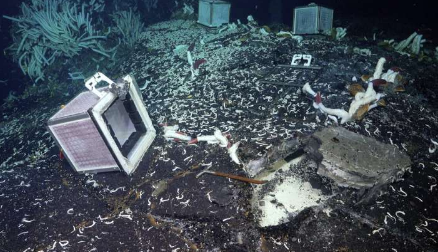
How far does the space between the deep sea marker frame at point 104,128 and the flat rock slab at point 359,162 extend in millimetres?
2276

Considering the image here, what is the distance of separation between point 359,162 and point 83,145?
3042mm

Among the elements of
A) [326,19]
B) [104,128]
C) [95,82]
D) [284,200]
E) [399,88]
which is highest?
[95,82]

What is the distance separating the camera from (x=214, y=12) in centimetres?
724

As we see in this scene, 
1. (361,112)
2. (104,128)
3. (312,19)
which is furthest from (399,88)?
(104,128)

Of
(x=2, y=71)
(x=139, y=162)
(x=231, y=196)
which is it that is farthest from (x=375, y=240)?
(x=2, y=71)

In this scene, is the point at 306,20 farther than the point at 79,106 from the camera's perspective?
Yes

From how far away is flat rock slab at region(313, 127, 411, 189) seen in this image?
230 cm

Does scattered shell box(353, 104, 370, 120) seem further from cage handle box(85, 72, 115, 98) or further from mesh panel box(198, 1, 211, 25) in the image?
mesh panel box(198, 1, 211, 25)

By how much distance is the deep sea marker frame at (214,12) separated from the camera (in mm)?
7168

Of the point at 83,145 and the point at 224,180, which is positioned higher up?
the point at 83,145

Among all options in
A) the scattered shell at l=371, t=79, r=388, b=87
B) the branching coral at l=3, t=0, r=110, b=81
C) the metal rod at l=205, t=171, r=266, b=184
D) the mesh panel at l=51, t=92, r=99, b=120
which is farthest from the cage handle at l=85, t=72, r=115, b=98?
the branching coral at l=3, t=0, r=110, b=81

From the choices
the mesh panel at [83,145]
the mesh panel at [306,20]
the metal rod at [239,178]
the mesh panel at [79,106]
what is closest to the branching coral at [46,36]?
the mesh panel at [79,106]

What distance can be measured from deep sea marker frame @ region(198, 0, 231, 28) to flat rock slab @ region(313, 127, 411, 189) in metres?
6.00

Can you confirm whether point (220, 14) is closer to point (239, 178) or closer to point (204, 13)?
point (204, 13)
